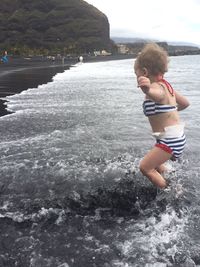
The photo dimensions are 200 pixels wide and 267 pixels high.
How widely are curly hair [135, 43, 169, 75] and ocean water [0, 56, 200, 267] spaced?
1460 millimetres

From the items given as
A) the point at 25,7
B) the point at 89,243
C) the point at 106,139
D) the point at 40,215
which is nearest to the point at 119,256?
the point at 89,243

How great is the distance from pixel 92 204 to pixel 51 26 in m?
181

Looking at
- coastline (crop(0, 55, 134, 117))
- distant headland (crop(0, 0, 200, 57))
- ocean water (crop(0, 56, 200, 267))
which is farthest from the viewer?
distant headland (crop(0, 0, 200, 57))

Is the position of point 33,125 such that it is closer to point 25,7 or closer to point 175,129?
point 175,129

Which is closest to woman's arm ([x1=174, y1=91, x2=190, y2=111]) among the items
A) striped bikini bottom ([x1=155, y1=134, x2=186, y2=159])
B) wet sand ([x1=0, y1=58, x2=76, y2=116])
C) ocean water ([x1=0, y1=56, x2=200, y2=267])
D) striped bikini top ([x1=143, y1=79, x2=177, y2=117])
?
striped bikini top ([x1=143, y1=79, x2=177, y2=117])

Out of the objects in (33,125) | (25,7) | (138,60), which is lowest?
(33,125)

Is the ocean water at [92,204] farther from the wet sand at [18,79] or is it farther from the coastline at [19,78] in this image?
the wet sand at [18,79]

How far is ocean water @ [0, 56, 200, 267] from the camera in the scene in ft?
12.2

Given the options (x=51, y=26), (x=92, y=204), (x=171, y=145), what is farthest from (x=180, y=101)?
(x=51, y=26)

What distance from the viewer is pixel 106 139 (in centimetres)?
812

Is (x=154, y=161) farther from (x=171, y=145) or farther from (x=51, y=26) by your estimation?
(x=51, y=26)

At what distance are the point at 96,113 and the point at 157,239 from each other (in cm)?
793

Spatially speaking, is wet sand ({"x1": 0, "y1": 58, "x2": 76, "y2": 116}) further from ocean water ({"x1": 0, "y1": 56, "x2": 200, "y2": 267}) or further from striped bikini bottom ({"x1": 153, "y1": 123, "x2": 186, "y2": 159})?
striped bikini bottom ({"x1": 153, "y1": 123, "x2": 186, "y2": 159})

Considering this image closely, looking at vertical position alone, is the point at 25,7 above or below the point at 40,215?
above
